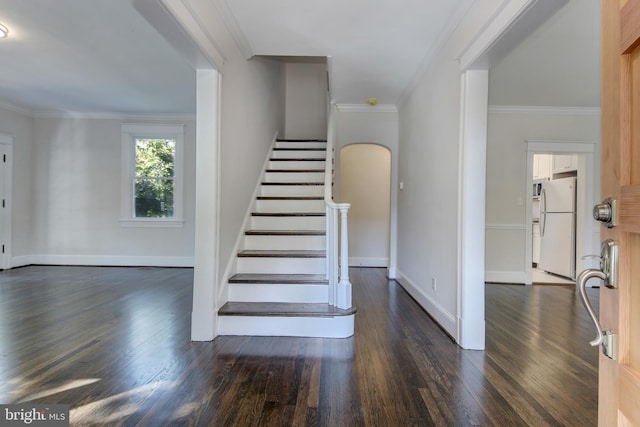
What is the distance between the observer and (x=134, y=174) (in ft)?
17.6

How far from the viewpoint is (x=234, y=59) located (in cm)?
285

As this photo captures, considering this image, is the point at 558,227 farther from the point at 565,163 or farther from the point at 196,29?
the point at 196,29

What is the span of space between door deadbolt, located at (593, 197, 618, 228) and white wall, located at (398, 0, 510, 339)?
1.74 meters

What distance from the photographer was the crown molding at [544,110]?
4438 mm

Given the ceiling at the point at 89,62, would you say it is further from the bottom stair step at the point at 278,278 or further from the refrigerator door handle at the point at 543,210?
the refrigerator door handle at the point at 543,210

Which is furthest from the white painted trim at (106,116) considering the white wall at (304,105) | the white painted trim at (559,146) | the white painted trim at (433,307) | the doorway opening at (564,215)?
the doorway opening at (564,215)

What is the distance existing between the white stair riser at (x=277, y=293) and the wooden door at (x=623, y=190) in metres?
2.16

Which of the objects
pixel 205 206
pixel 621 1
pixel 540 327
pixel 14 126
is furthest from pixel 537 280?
pixel 14 126

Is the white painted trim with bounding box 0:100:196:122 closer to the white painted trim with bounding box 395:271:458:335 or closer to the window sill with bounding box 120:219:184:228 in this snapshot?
the window sill with bounding box 120:219:184:228

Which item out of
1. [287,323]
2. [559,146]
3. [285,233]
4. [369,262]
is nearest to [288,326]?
[287,323]

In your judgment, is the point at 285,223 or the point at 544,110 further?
the point at 544,110

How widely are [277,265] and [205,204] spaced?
0.95m

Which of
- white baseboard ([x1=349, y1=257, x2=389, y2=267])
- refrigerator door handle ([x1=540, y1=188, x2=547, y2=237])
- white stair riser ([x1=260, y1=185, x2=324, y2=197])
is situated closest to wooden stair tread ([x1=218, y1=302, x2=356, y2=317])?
white stair riser ([x1=260, y1=185, x2=324, y2=197])

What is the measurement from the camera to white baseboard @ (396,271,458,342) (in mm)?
2533
